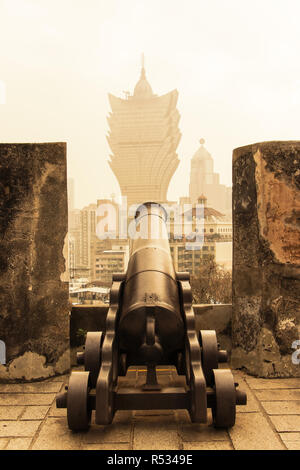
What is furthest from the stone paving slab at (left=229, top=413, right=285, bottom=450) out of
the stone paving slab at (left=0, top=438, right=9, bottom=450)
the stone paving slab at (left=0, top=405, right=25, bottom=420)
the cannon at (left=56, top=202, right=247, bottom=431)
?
the stone paving slab at (left=0, top=405, right=25, bottom=420)

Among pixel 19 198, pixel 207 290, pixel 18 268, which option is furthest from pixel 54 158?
pixel 207 290

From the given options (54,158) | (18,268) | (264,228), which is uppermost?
(54,158)

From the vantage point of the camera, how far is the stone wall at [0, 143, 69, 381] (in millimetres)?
3816

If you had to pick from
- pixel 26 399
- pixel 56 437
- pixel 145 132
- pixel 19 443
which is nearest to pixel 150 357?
pixel 56 437

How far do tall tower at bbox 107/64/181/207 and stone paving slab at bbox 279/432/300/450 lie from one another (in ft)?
227

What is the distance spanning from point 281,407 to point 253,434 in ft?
1.66

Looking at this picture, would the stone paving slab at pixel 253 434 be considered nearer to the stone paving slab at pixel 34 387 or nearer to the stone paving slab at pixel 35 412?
the stone paving slab at pixel 35 412

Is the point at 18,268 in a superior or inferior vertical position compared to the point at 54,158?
inferior

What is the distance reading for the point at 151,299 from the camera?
2875mm

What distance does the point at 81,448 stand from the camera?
2596 millimetres

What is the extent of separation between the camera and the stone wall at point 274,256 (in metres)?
3.81

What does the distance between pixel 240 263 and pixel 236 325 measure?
59 centimetres

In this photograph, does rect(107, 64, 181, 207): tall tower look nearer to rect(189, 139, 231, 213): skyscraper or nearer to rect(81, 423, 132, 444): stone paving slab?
rect(189, 139, 231, 213): skyscraper

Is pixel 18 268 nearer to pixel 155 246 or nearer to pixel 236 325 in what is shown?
pixel 155 246
